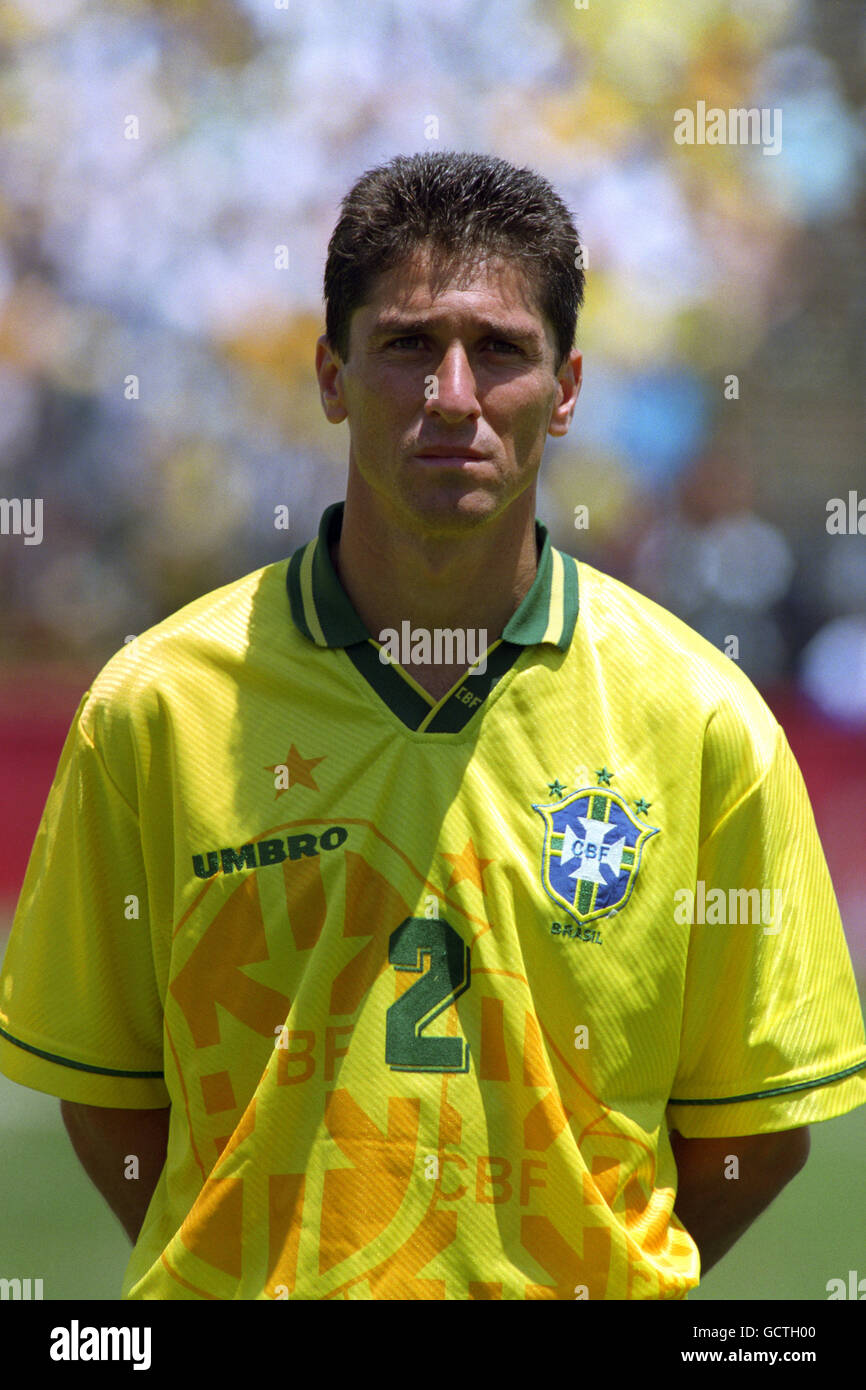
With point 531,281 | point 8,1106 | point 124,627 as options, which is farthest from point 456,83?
point 531,281

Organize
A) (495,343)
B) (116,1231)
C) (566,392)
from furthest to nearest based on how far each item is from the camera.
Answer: (116,1231) → (566,392) → (495,343)

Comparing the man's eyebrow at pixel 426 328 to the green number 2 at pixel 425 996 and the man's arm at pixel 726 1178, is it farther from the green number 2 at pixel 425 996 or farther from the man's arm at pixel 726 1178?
the man's arm at pixel 726 1178

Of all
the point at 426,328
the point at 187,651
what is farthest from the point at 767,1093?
the point at 426,328

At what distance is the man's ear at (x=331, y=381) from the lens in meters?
2.38

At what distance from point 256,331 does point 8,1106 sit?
6.61 meters

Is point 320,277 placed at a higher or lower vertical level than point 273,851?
higher

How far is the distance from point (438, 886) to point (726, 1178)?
72 cm

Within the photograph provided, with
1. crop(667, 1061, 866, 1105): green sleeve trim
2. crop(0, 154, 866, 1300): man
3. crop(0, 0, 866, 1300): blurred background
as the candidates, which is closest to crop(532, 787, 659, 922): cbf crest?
crop(0, 154, 866, 1300): man

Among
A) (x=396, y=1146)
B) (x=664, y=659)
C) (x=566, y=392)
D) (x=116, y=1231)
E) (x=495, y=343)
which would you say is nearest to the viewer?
(x=396, y=1146)

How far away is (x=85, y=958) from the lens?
7.69ft

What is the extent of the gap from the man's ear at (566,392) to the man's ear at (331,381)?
0.34 metres

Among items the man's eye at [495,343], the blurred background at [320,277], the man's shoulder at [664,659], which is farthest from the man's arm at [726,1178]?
the blurred background at [320,277]

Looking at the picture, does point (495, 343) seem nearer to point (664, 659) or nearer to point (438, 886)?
point (664, 659)

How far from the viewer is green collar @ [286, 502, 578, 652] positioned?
230 cm
